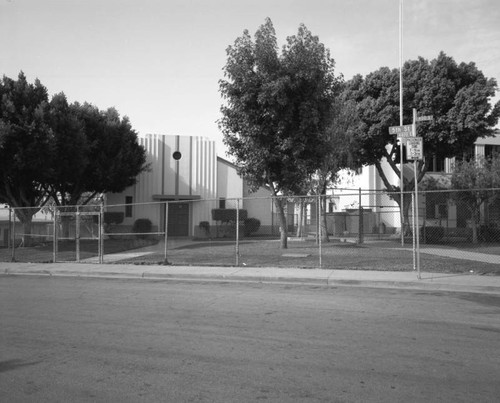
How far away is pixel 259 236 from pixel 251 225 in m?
0.86

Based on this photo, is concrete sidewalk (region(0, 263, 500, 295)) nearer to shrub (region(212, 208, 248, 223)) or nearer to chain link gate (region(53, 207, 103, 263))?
chain link gate (region(53, 207, 103, 263))

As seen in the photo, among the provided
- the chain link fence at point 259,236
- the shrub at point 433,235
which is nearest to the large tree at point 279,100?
the chain link fence at point 259,236

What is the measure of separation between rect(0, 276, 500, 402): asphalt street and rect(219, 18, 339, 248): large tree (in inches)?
361

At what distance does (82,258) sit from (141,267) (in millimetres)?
4334

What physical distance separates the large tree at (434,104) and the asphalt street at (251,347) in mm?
17286

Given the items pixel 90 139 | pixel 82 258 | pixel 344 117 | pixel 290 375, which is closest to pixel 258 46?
pixel 344 117

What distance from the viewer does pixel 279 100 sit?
17094mm

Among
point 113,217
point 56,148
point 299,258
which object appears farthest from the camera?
point 113,217

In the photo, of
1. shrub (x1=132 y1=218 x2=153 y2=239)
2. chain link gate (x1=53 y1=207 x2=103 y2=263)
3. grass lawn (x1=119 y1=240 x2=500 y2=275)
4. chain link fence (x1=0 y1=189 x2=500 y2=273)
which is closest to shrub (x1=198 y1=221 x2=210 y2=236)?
chain link fence (x1=0 y1=189 x2=500 y2=273)

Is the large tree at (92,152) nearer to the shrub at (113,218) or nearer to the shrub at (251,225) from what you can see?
the shrub at (113,218)

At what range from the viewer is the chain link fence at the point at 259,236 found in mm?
15656

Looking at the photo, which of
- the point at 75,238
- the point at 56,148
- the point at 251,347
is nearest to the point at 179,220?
the point at 56,148

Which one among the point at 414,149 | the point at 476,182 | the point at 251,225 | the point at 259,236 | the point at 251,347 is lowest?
the point at 251,347

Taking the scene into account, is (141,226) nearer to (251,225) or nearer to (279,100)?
(251,225)
